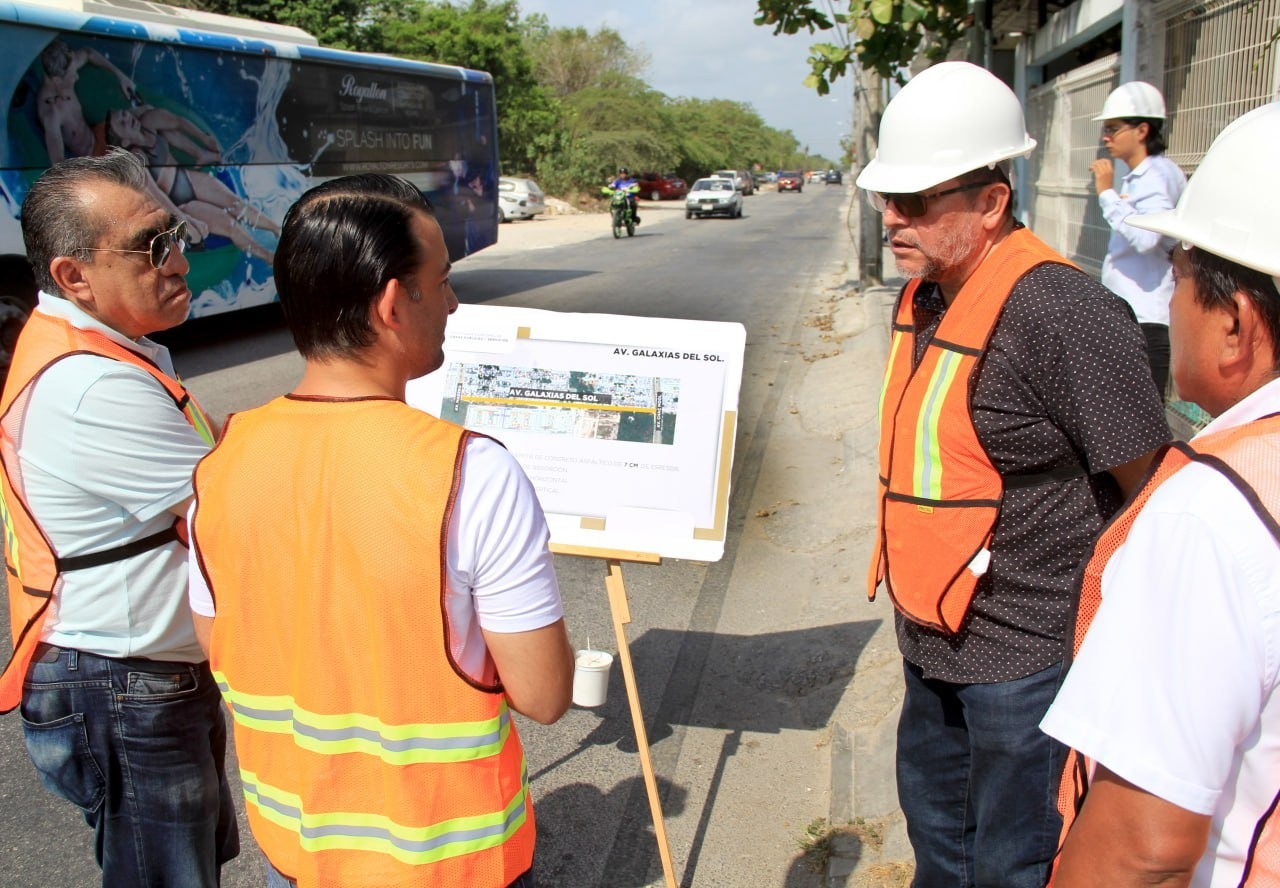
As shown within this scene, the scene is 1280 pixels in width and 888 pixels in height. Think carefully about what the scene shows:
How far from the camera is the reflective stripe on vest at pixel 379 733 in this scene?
1.46 metres

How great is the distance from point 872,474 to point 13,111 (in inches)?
300

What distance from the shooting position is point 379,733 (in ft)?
4.85

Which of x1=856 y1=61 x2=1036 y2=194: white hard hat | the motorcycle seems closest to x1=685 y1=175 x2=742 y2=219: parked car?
the motorcycle

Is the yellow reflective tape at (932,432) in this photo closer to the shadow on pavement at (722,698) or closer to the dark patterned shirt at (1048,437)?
the dark patterned shirt at (1048,437)

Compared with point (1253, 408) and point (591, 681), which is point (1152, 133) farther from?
point (1253, 408)

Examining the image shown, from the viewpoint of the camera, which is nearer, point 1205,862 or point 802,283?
point 1205,862

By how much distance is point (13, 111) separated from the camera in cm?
876

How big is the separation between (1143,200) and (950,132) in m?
2.99

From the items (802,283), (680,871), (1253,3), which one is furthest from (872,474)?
(802,283)

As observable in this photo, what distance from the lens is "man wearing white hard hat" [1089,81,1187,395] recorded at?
4621 mm

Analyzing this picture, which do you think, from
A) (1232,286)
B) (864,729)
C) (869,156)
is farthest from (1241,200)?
(869,156)

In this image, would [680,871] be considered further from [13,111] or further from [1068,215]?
[13,111]

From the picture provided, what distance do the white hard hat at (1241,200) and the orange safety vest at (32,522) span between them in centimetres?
180

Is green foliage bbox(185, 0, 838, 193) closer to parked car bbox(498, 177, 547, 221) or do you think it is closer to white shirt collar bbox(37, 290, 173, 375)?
parked car bbox(498, 177, 547, 221)
